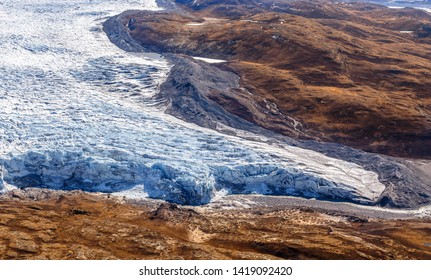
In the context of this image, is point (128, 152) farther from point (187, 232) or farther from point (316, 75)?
point (316, 75)

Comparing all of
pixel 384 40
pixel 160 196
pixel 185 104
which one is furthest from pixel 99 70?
pixel 384 40

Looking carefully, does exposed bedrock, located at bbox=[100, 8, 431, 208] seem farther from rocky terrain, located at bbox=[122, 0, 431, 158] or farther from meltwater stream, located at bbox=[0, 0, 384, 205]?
rocky terrain, located at bbox=[122, 0, 431, 158]

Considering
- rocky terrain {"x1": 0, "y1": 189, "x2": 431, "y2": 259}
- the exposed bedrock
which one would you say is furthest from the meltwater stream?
rocky terrain {"x1": 0, "y1": 189, "x2": 431, "y2": 259}

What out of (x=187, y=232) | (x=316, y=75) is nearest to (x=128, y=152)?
(x=187, y=232)

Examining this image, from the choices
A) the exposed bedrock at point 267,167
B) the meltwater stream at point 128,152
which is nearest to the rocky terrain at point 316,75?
the exposed bedrock at point 267,167

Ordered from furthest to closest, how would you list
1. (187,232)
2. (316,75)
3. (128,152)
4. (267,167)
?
(316,75), (128,152), (267,167), (187,232)

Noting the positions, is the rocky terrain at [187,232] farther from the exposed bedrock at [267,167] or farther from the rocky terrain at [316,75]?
the rocky terrain at [316,75]
